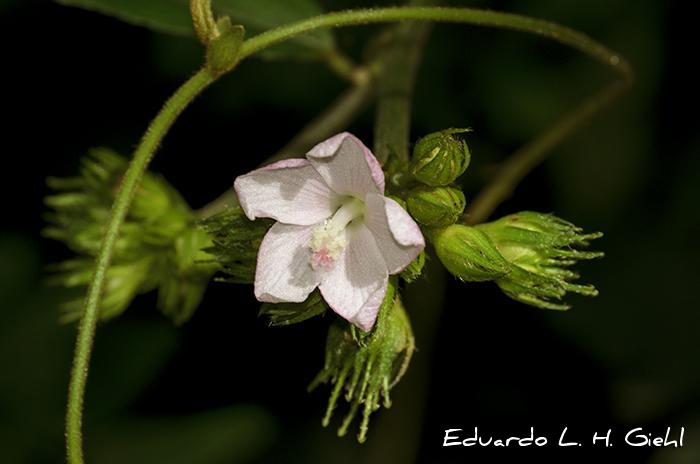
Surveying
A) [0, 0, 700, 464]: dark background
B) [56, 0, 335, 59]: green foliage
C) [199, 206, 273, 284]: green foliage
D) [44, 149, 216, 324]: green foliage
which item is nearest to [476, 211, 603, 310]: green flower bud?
[199, 206, 273, 284]: green foliage

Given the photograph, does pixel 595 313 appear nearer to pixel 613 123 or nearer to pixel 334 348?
pixel 613 123

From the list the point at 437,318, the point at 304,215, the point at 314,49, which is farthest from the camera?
the point at 437,318

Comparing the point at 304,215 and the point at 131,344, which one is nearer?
the point at 304,215

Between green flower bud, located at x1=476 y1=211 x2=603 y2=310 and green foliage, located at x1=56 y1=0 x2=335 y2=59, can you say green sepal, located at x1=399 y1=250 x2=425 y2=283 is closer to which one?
green flower bud, located at x1=476 y1=211 x2=603 y2=310

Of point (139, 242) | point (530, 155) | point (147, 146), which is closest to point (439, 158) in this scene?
point (147, 146)

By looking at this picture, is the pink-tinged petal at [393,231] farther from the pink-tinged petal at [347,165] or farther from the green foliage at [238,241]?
the green foliage at [238,241]

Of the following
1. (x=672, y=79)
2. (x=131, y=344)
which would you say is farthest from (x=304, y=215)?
(x=672, y=79)
